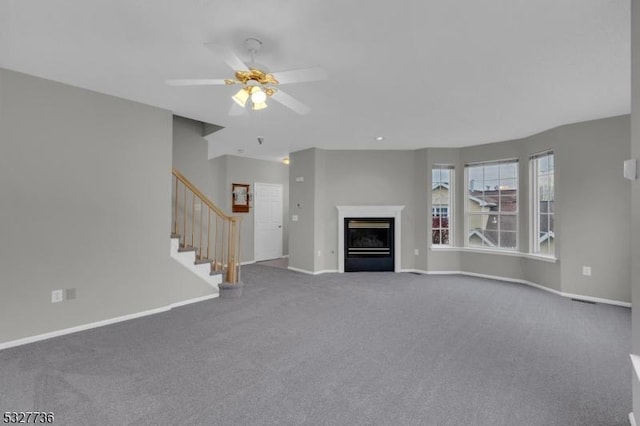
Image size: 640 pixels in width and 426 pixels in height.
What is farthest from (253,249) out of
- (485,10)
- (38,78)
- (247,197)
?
(485,10)

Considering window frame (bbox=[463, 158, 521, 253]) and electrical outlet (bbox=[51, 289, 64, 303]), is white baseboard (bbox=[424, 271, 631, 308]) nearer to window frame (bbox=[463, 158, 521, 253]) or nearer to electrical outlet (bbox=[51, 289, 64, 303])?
window frame (bbox=[463, 158, 521, 253])

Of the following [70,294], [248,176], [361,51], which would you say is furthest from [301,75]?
[248,176]

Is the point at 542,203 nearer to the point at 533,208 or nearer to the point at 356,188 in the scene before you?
the point at 533,208

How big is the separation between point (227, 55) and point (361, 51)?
3.53ft

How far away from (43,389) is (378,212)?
5.31 meters

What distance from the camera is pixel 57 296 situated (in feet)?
9.80

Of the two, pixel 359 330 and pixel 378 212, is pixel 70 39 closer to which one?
pixel 359 330

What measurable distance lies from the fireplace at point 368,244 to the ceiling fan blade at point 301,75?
4.23 m

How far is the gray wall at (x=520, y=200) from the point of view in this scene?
4066mm

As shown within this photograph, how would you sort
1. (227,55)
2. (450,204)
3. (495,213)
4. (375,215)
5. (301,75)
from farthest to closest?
(375,215)
(450,204)
(495,213)
(301,75)
(227,55)

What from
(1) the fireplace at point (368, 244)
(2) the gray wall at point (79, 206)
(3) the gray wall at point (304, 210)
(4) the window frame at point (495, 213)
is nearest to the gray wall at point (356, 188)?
(3) the gray wall at point (304, 210)

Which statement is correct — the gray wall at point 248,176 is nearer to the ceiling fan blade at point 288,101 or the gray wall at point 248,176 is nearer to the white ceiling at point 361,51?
the white ceiling at point 361,51

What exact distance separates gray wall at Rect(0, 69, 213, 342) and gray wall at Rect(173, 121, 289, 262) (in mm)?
1084

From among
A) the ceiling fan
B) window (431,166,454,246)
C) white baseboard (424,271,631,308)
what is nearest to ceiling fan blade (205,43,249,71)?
the ceiling fan
